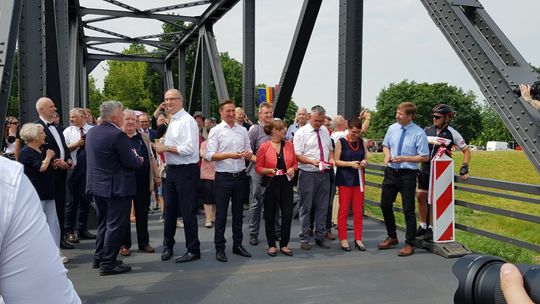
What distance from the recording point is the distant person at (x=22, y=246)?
89cm

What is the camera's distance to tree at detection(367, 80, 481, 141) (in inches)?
3302

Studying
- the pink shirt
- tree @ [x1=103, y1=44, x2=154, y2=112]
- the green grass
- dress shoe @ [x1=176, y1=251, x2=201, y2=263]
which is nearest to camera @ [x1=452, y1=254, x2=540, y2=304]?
dress shoe @ [x1=176, y1=251, x2=201, y2=263]

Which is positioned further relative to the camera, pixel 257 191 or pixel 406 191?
pixel 257 191

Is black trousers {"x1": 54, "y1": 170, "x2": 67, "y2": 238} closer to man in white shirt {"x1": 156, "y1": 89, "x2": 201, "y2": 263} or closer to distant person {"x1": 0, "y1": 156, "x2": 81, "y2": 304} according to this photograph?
man in white shirt {"x1": 156, "y1": 89, "x2": 201, "y2": 263}

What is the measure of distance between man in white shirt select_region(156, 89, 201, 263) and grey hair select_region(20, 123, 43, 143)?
1254 millimetres

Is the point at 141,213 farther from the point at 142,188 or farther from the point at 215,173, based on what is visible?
the point at 215,173

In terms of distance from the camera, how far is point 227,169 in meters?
5.44

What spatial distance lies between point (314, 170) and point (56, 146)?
3152mm

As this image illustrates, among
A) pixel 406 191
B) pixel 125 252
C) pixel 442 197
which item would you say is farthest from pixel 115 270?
pixel 442 197

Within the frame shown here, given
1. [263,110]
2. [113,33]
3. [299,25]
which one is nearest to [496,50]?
[263,110]

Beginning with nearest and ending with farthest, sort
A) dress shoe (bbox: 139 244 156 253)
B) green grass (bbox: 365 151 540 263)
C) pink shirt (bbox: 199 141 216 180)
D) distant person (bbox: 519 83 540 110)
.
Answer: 1. distant person (bbox: 519 83 540 110)
2. dress shoe (bbox: 139 244 156 253)
3. green grass (bbox: 365 151 540 263)
4. pink shirt (bbox: 199 141 216 180)

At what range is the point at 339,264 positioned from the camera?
511 cm

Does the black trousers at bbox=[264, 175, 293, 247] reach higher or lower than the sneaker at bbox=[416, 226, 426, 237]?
higher

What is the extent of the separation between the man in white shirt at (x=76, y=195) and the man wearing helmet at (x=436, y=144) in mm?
4575
